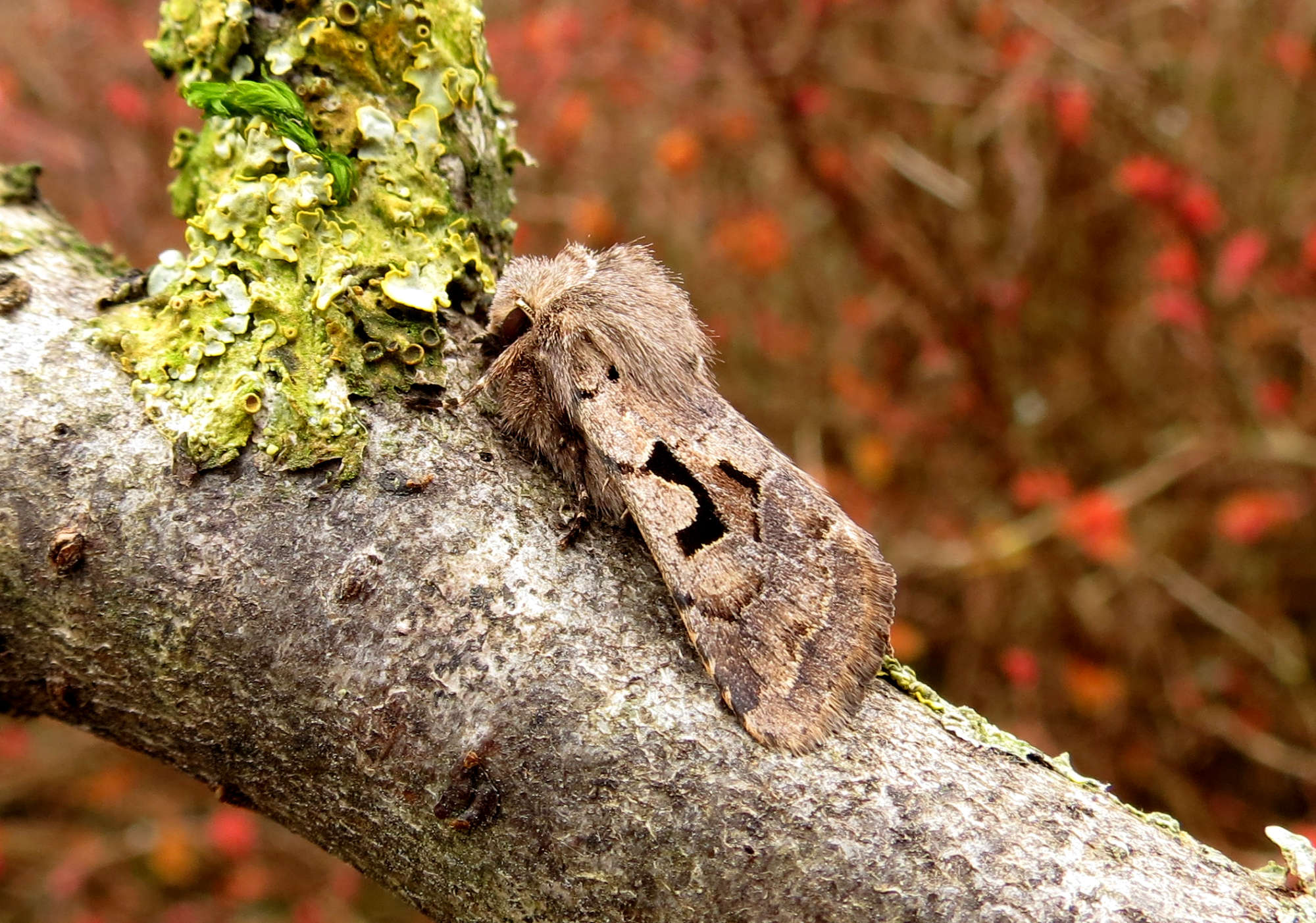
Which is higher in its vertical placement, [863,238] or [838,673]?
[863,238]

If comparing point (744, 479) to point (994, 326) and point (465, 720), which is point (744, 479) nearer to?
point (465, 720)

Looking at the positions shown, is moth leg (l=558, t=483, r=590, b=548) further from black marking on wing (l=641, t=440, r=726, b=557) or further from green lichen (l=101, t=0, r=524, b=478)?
green lichen (l=101, t=0, r=524, b=478)

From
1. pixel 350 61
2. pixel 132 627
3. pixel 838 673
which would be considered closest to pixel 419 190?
pixel 350 61

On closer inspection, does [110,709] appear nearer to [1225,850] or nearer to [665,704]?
[665,704]

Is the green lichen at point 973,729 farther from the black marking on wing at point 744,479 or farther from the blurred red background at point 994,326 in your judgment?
the blurred red background at point 994,326

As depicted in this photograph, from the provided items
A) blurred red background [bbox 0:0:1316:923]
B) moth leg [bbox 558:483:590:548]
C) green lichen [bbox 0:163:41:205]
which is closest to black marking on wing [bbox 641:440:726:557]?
moth leg [bbox 558:483:590:548]

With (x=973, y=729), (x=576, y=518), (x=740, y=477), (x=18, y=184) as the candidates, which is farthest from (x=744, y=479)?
(x=18, y=184)
